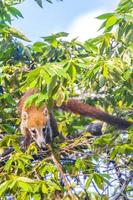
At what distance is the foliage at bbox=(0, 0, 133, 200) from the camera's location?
2189mm

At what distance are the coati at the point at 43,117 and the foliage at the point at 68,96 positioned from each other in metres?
0.20

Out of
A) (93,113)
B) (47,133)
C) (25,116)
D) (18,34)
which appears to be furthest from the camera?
(25,116)

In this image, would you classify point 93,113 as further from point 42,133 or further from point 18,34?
point 18,34

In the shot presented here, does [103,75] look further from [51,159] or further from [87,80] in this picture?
[51,159]

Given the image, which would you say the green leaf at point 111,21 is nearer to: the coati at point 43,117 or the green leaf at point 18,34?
the green leaf at point 18,34

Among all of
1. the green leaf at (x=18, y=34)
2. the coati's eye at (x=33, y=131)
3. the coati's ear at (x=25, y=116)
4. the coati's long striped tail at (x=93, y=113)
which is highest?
the green leaf at (x=18, y=34)

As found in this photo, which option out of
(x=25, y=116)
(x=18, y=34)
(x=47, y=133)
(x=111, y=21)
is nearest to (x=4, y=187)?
(x=111, y=21)

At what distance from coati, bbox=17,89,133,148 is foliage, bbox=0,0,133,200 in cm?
20

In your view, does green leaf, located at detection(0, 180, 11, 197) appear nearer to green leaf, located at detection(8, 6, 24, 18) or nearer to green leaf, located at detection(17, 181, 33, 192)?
green leaf, located at detection(17, 181, 33, 192)

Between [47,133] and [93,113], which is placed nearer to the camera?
[93,113]

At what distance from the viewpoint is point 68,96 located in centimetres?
242

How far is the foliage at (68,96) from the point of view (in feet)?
7.18

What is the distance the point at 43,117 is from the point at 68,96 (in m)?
1.71

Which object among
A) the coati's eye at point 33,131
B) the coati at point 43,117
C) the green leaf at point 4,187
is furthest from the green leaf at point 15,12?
the green leaf at point 4,187
